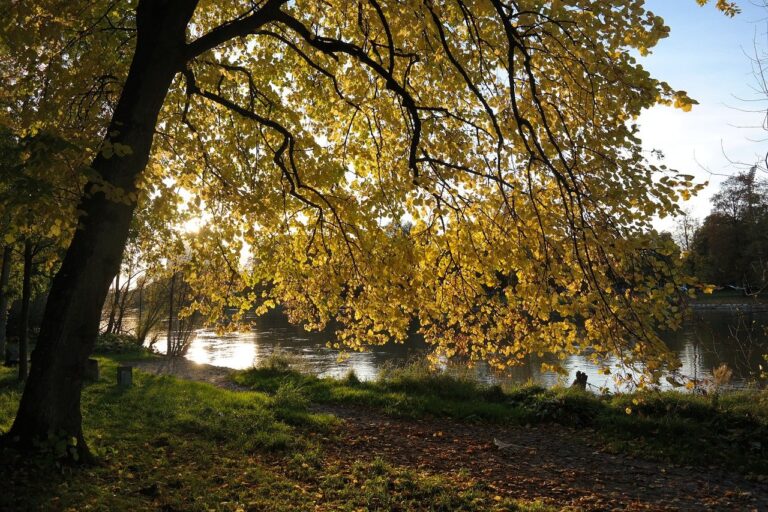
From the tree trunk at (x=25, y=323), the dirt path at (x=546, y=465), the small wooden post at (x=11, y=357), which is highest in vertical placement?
the tree trunk at (x=25, y=323)

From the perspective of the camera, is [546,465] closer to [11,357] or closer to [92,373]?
[92,373]

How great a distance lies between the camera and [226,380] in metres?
14.9

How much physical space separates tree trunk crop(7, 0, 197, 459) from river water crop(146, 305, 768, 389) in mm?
4714

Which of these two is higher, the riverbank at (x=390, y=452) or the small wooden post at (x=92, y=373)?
the small wooden post at (x=92, y=373)

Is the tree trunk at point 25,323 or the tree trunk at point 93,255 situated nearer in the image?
the tree trunk at point 93,255

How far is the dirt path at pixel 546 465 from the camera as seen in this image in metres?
6.32

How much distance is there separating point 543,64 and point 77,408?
6197mm

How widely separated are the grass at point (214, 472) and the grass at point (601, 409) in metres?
2.36

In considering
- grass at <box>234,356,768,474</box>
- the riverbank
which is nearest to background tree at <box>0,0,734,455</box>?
the riverbank

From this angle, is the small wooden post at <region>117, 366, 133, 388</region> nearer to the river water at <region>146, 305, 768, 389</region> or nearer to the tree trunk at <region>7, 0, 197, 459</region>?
the river water at <region>146, 305, 768, 389</region>

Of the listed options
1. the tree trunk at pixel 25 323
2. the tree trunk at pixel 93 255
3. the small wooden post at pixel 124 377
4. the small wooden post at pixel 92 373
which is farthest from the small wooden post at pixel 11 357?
the tree trunk at pixel 93 255

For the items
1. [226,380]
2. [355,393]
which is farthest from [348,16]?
[226,380]

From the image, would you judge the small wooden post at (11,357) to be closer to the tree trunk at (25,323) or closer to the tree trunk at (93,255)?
the tree trunk at (25,323)

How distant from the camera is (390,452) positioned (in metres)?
7.81
